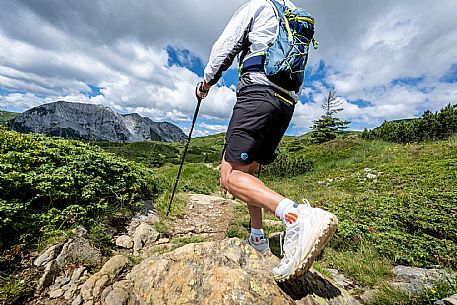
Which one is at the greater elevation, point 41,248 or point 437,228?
point 437,228

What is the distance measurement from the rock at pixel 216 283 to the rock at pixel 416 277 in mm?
605

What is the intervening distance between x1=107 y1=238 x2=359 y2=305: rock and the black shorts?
1016 millimetres

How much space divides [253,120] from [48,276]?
2.50 metres

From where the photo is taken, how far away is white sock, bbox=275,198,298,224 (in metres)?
2.02

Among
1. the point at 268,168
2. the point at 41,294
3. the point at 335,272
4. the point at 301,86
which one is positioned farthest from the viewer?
the point at 268,168

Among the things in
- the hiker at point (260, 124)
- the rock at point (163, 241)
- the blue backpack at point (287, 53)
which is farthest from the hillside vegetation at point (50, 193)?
the blue backpack at point (287, 53)

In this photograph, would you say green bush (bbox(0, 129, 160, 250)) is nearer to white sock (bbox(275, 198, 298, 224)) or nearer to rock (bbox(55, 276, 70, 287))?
rock (bbox(55, 276, 70, 287))

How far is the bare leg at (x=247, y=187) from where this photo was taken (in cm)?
212

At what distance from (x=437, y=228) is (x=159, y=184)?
5.86 m

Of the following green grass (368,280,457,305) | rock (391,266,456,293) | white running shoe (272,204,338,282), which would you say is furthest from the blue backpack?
rock (391,266,456,293)

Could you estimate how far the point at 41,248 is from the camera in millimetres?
2678

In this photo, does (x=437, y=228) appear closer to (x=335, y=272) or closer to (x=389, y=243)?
(x=389, y=243)

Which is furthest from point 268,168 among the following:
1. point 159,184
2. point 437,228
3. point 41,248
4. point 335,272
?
point 41,248

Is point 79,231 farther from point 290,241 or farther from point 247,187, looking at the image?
point 290,241
